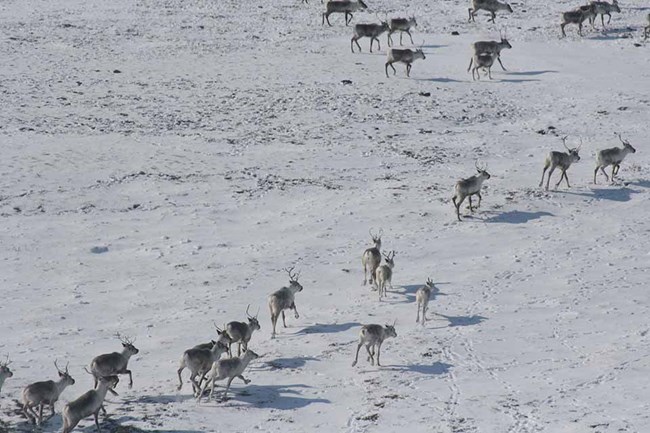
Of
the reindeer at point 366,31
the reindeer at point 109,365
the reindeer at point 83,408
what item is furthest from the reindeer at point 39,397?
the reindeer at point 366,31

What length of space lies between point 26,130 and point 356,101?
452 inches

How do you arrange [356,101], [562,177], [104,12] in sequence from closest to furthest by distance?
1. [562,177]
2. [356,101]
3. [104,12]

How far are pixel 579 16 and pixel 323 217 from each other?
21896 millimetres

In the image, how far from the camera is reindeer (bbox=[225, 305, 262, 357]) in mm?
21406

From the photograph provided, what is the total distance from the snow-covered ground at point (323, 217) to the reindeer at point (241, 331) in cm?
47

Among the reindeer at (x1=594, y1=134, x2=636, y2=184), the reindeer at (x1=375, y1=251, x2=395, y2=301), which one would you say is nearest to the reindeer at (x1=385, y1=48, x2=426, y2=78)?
the reindeer at (x1=594, y1=134, x2=636, y2=184)

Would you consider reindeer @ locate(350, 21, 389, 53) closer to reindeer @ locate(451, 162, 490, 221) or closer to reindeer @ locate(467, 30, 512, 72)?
reindeer @ locate(467, 30, 512, 72)

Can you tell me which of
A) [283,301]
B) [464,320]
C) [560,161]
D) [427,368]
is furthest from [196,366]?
[560,161]

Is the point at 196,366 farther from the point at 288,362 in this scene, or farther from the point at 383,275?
the point at 383,275

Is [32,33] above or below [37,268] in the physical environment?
above

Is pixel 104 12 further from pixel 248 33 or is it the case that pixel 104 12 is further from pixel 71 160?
pixel 71 160

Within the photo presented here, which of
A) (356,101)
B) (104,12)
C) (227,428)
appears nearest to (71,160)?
(356,101)

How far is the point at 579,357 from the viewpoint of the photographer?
21.3 m

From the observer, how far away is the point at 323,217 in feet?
98.1
